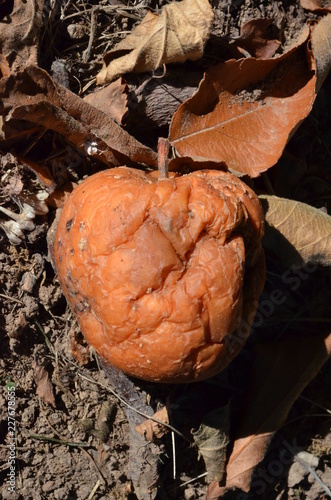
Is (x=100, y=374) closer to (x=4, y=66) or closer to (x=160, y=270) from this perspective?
(x=160, y=270)

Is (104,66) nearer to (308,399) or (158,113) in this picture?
(158,113)

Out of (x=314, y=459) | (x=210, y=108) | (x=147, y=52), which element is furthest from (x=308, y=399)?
(x=147, y=52)

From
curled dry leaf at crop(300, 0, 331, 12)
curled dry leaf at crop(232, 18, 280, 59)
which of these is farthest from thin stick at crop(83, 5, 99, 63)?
curled dry leaf at crop(300, 0, 331, 12)

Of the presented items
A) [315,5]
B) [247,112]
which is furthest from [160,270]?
[315,5]

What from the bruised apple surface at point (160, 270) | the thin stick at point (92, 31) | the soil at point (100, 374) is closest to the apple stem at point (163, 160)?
the bruised apple surface at point (160, 270)

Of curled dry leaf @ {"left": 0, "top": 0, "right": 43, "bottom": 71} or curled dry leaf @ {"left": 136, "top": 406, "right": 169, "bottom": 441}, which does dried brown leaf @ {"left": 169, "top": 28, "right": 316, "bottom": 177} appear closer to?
curled dry leaf @ {"left": 0, "top": 0, "right": 43, "bottom": 71}

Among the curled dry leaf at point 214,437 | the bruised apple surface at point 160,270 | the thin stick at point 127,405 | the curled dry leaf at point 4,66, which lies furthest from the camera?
the curled dry leaf at point 214,437

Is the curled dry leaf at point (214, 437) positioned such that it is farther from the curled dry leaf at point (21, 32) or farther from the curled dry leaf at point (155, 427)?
the curled dry leaf at point (21, 32)
